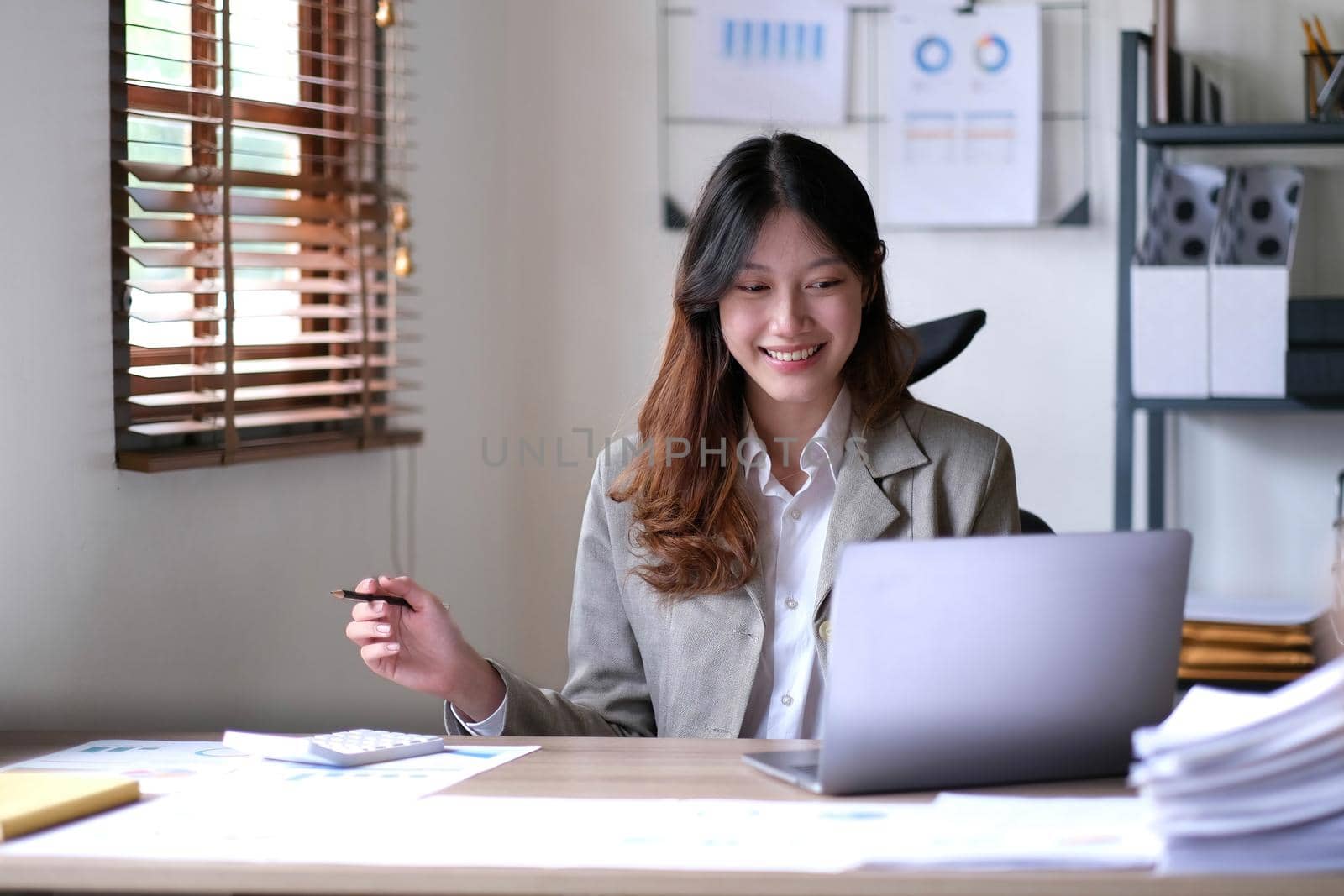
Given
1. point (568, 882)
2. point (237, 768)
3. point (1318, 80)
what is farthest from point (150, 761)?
point (1318, 80)

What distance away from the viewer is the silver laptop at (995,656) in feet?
3.31

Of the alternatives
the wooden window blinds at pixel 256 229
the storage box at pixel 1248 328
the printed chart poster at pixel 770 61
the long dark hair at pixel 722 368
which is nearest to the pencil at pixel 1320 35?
the storage box at pixel 1248 328

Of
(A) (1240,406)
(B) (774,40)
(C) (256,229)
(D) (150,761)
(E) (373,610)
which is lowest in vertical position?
(D) (150,761)

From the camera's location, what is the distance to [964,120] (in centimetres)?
262

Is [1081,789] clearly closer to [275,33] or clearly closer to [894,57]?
[275,33]

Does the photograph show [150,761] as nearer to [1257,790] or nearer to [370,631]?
[370,631]

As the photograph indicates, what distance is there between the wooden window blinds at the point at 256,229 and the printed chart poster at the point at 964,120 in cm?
92

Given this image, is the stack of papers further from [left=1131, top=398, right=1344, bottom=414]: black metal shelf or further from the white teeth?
[left=1131, top=398, right=1344, bottom=414]: black metal shelf

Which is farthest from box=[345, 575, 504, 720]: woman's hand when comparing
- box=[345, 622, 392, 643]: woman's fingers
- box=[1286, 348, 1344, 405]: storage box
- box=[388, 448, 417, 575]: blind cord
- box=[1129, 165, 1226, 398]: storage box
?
box=[1286, 348, 1344, 405]: storage box

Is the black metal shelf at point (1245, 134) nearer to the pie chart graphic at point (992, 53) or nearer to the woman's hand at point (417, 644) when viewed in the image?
the pie chart graphic at point (992, 53)

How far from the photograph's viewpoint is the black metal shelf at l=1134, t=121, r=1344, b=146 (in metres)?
2.23

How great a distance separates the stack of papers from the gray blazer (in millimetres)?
619

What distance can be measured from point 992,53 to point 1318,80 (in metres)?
0.55

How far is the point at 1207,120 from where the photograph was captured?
93.4 inches
